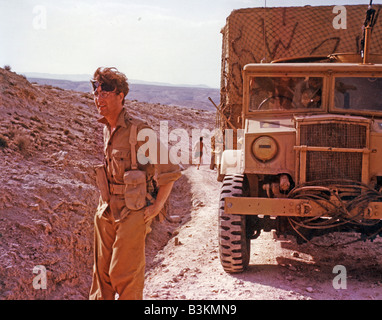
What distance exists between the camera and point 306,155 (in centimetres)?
500

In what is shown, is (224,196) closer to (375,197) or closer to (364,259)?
(375,197)

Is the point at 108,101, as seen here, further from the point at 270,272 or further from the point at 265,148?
the point at 270,272

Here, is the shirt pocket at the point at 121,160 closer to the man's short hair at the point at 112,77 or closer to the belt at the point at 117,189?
the belt at the point at 117,189

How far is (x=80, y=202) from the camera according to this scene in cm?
865

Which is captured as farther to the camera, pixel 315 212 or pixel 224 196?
pixel 224 196

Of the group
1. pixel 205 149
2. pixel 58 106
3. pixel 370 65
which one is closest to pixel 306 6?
pixel 370 65

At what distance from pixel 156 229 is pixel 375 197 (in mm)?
5893

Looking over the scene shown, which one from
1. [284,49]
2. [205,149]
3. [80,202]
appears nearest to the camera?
[284,49]

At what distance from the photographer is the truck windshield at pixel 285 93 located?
5691mm

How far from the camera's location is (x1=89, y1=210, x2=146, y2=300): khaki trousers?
3084 millimetres

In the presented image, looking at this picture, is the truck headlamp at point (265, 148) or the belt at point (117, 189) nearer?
the belt at point (117, 189)

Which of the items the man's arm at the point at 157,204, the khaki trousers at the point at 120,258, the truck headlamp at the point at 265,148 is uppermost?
the truck headlamp at the point at 265,148

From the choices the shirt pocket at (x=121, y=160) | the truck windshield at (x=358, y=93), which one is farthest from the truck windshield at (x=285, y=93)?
the shirt pocket at (x=121, y=160)

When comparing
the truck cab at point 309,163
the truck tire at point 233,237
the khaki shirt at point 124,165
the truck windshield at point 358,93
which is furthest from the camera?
the truck windshield at point 358,93
